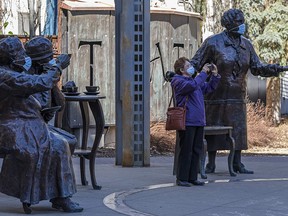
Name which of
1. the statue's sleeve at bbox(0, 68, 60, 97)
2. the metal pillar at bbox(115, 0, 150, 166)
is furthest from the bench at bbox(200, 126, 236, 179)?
the statue's sleeve at bbox(0, 68, 60, 97)

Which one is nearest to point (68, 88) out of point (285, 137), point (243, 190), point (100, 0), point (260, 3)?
point (243, 190)

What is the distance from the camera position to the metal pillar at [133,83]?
1490cm

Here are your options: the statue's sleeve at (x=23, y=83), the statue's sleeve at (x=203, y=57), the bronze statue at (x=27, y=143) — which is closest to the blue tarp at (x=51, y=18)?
the statue's sleeve at (x=203, y=57)

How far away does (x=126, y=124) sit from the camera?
49.0 ft

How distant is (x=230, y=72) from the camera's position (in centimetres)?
1353

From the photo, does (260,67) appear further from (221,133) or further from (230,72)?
(221,133)

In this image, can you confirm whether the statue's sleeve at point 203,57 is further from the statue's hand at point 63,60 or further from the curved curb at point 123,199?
the statue's hand at point 63,60

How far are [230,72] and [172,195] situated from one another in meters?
2.93

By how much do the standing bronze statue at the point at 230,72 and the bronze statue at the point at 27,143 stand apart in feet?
14.7

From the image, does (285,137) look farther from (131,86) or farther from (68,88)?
(68,88)

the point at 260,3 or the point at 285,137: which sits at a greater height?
the point at 260,3

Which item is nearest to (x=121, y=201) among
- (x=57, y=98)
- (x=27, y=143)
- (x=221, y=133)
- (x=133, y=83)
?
(x=57, y=98)

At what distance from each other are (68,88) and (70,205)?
2.58m

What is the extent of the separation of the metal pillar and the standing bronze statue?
1.47 meters
